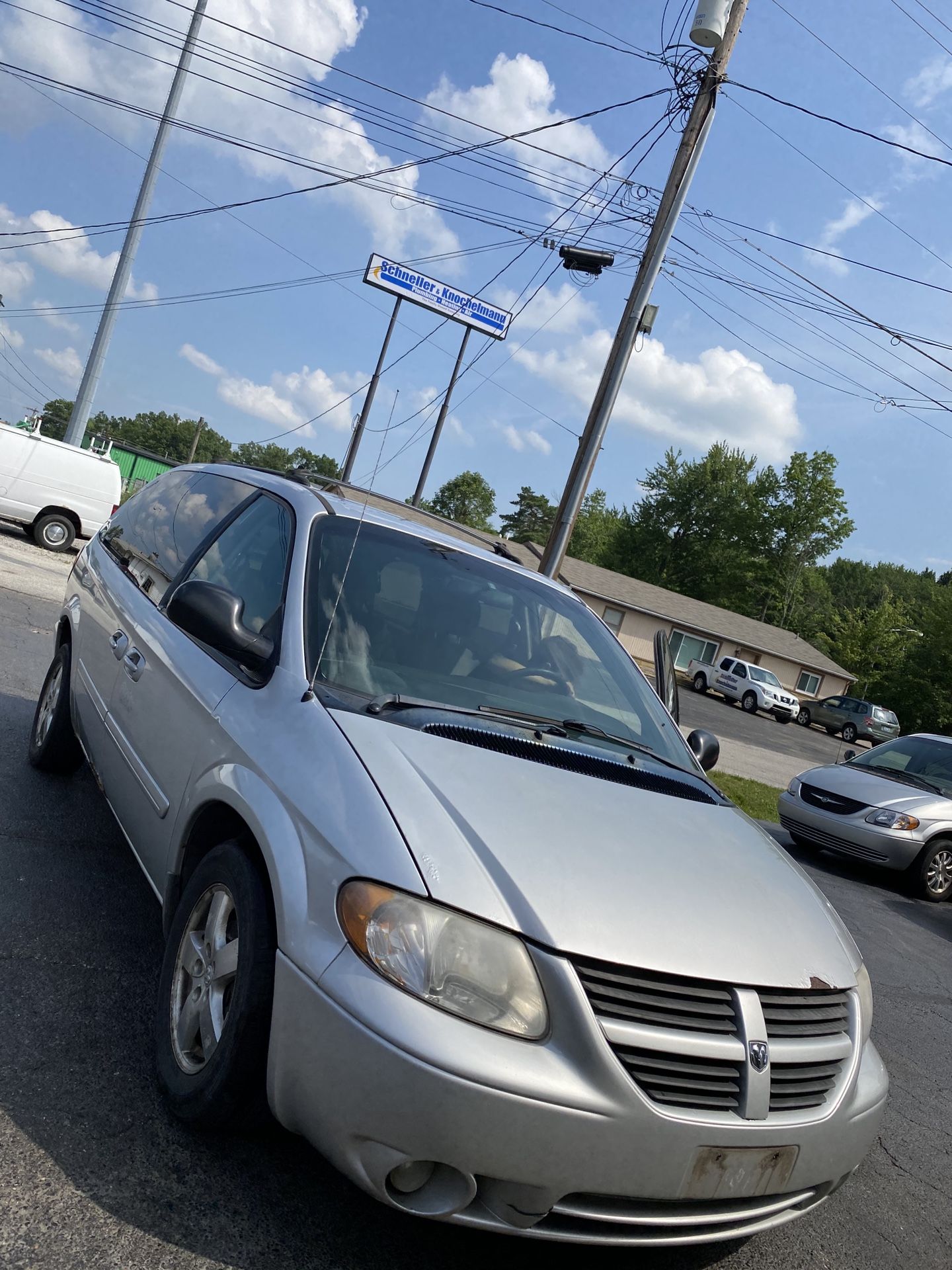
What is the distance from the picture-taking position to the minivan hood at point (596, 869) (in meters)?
2.27

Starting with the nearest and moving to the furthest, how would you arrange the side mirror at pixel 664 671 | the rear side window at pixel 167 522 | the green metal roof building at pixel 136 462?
the rear side window at pixel 167 522 → the side mirror at pixel 664 671 → the green metal roof building at pixel 136 462

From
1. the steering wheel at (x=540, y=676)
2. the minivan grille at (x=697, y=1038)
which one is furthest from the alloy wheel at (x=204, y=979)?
the steering wheel at (x=540, y=676)

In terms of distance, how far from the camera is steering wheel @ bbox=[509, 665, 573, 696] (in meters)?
3.62

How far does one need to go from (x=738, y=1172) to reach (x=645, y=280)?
11425 millimetres

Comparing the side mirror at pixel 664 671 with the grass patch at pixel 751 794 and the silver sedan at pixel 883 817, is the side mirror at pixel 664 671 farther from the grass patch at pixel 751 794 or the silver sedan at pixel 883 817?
the grass patch at pixel 751 794

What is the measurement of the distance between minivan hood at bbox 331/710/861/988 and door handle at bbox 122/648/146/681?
1.31 metres

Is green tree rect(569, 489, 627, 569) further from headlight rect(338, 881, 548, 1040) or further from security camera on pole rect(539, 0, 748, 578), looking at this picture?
headlight rect(338, 881, 548, 1040)

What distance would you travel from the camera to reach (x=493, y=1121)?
6.66 feet

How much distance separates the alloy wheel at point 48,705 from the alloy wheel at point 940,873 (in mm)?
7975

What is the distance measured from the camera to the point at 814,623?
2876 inches

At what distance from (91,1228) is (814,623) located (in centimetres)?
7511

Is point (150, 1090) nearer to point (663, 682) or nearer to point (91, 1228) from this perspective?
point (91, 1228)

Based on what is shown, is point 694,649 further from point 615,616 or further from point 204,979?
point 204,979

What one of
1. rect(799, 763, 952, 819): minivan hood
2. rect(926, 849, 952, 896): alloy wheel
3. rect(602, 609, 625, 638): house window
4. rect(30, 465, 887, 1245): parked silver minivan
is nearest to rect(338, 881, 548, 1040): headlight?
rect(30, 465, 887, 1245): parked silver minivan
